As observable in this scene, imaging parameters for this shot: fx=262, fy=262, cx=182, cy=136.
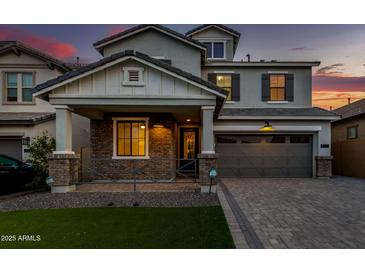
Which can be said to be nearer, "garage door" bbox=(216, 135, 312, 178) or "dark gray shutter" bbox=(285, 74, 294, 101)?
"garage door" bbox=(216, 135, 312, 178)

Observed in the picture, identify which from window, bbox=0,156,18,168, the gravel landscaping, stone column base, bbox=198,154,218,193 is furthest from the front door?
window, bbox=0,156,18,168

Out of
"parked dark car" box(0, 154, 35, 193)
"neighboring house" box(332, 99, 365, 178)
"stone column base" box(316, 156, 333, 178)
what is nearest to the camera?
"parked dark car" box(0, 154, 35, 193)

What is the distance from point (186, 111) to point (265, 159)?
5509 millimetres

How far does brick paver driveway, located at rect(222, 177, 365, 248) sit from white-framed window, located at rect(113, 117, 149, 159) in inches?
183

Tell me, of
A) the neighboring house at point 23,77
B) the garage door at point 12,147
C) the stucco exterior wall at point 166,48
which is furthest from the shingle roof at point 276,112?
the garage door at point 12,147

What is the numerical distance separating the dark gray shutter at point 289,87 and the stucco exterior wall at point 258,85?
0.18m

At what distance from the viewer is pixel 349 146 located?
15.5 m

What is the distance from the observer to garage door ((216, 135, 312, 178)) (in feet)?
46.0

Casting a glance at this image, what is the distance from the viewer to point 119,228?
5453 mm

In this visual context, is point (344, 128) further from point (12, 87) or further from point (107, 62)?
point (12, 87)

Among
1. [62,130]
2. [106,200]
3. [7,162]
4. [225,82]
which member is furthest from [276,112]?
[7,162]

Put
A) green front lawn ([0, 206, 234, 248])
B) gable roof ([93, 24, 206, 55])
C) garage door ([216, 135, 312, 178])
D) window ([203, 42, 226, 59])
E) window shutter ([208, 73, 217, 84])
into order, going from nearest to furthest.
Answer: green front lawn ([0, 206, 234, 248])
gable roof ([93, 24, 206, 55])
garage door ([216, 135, 312, 178])
window shutter ([208, 73, 217, 84])
window ([203, 42, 226, 59])

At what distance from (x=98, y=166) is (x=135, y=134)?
230 cm

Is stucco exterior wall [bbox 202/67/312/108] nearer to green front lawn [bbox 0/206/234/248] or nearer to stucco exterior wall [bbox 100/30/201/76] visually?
stucco exterior wall [bbox 100/30/201/76]
